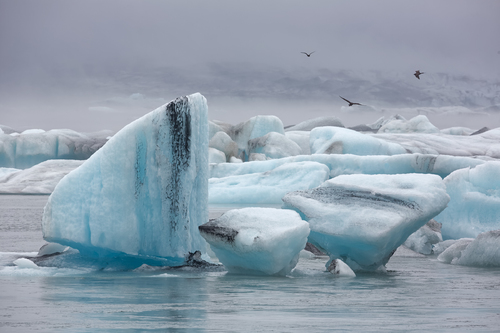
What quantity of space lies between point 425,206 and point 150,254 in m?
3.95

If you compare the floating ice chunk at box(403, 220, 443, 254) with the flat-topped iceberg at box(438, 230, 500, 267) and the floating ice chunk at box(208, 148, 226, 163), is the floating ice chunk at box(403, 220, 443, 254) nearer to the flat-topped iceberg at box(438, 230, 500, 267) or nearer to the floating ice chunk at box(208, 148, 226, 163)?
the flat-topped iceberg at box(438, 230, 500, 267)

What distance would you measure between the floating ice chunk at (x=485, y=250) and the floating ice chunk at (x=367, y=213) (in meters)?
1.30

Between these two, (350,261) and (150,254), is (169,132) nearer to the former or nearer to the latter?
(150,254)

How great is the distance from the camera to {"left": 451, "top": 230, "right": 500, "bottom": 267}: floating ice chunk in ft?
32.6


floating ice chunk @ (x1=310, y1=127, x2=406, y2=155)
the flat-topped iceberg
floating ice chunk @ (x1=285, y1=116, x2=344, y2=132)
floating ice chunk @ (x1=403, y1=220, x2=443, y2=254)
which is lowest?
floating ice chunk @ (x1=403, y1=220, x2=443, y2=254)

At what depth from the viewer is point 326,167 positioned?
25.4 meters

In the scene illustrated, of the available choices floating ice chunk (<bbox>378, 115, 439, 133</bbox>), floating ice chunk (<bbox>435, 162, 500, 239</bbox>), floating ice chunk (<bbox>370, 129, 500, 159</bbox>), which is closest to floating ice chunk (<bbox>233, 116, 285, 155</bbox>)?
floating ice chunk (<bbox>370, 129, 500, 159</bbox>)

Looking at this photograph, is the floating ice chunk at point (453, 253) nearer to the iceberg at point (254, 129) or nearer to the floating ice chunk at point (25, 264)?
the floating ice chunk at point (25, 264)

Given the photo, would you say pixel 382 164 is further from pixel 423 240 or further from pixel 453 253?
pixel 453 253

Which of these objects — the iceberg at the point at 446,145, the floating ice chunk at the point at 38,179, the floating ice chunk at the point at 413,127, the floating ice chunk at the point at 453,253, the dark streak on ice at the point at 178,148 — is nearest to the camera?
the dark streak on ice at the point at 178,148

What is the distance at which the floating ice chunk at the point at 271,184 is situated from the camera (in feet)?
82.3

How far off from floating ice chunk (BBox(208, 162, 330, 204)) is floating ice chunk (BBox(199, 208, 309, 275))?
16140mm

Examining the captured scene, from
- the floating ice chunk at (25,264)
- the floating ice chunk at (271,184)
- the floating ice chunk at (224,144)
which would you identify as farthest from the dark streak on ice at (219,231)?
the floating ice chunk at (224,144)

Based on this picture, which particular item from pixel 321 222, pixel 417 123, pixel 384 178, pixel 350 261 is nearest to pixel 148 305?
pixel 321 222
